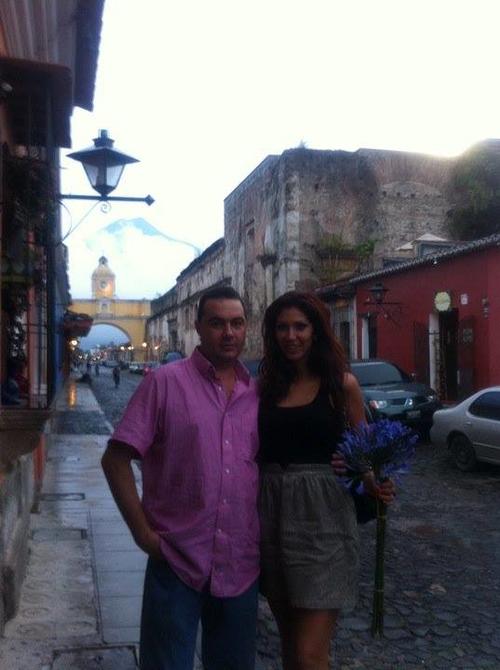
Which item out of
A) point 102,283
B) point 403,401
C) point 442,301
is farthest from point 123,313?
point 403,401

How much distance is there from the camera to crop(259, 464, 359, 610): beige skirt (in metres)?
2.73

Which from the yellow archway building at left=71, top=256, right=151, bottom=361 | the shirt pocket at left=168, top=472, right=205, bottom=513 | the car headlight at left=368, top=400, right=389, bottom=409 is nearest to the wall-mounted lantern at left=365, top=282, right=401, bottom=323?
the car headlight at left=368, top=400, right=389, bottom=409

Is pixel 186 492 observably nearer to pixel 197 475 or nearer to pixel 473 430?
pixel 197 475

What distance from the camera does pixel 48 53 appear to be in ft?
24.5

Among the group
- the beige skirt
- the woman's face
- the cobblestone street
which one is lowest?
the cobblestone street

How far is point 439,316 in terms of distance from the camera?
19.3m

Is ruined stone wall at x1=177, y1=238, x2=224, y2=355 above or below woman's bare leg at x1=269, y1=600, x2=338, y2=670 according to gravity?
above

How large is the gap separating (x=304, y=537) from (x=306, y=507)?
0.10m

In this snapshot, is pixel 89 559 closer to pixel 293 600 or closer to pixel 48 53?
pixel 293 600

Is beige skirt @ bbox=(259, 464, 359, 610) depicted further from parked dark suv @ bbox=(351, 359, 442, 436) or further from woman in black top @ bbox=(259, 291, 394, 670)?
parked dark suv @ bbox=(351, 359, 442, 436)

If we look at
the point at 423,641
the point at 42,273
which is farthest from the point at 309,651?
the point at 42,273

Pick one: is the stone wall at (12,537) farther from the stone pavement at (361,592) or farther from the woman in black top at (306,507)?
the woman in black top at (306,507)

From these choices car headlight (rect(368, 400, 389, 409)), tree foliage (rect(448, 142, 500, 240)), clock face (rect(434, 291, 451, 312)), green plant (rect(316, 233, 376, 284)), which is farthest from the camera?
green plant (rect(316, 233, 376, 284))

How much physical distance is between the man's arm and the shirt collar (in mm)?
360
